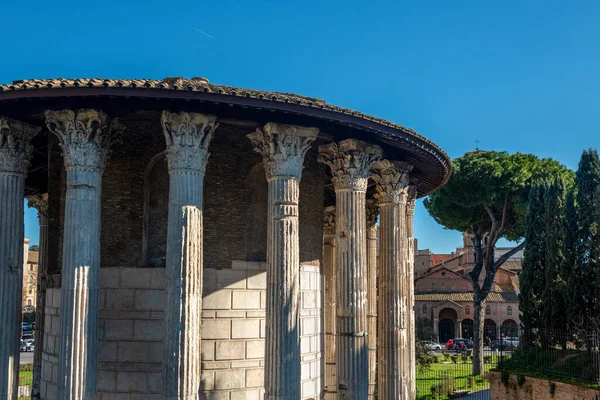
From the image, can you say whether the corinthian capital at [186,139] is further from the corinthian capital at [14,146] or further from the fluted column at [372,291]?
the fluted column at [372,291]

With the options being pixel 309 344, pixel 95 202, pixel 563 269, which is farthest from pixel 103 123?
pixel 563 269

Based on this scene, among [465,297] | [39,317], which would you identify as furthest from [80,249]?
[465,297]

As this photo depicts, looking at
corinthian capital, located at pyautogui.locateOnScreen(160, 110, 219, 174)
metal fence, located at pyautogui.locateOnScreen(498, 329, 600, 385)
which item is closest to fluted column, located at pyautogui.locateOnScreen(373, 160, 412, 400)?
corinthian capital, located at pyautogui.locateOnScreen(160, 110, 219, 174)

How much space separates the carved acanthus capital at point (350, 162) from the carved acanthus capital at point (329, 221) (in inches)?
283

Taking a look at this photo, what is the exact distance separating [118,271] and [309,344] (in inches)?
150

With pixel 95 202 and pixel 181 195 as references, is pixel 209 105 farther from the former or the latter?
pixel 95 202

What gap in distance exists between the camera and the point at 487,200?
2705 centimetres

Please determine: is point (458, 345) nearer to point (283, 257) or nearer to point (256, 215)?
point (256, 215)

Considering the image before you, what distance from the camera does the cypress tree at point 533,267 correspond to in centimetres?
1922

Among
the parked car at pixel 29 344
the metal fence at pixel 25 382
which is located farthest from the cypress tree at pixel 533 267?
the parked car at pixel 29 344

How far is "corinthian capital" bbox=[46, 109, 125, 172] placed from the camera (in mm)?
9711

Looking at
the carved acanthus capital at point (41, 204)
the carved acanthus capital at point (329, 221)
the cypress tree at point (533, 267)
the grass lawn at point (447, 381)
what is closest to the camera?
the carved acanthus capital at point (41, 204)

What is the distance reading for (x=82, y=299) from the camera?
934 cm

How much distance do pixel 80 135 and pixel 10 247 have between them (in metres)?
2.08
